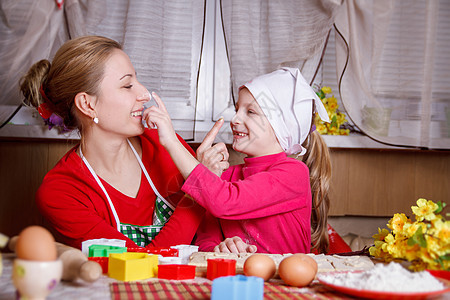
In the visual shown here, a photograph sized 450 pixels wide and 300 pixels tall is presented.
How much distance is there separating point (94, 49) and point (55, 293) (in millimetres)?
890

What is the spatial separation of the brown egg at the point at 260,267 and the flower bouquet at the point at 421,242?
0.96ft

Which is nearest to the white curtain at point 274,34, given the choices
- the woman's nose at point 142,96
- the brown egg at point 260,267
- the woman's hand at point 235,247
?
the woman's nose at point 142,96

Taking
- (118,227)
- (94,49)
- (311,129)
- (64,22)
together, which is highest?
(64,22)

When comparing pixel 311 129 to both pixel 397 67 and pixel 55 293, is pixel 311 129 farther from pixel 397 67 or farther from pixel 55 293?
pixel 55 293

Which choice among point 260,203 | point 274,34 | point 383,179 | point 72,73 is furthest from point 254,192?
point 383,179

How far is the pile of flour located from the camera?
76 centimetres

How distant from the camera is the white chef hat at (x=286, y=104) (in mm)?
1468

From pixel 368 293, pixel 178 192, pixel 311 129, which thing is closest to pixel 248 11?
pixel 311 129

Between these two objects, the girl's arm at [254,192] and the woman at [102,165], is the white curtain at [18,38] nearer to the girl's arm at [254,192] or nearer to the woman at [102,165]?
the woman at [102,165]

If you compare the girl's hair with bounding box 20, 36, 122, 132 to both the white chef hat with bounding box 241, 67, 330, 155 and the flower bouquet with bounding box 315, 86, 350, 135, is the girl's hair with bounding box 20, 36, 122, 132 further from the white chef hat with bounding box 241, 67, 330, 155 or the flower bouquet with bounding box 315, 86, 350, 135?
the flower bouquet with bounding box 315, 86, 350, 135

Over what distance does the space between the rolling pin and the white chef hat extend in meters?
0.79

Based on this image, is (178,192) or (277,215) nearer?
(277,215)

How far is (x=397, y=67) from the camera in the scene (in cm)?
212

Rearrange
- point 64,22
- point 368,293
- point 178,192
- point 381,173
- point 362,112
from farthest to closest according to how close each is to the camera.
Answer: point 381,173 < point 362,112 < point 64,22 < point 178,192 < point 368,293
